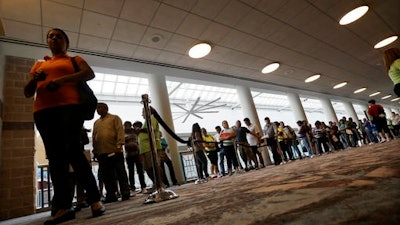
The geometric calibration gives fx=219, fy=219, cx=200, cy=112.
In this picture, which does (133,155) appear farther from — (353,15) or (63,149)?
(353,15)

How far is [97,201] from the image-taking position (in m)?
1.50

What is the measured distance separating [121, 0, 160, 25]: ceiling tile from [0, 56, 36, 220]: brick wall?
91.6 inches

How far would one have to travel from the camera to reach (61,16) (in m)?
3.63

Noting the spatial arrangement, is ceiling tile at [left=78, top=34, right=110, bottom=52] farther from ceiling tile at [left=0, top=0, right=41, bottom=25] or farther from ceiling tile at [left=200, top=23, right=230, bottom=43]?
ceiling tile at [left=200, top=23, right=230, bottom=43]

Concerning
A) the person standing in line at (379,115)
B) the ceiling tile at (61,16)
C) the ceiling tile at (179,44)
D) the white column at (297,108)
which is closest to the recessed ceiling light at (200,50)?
the ceiling tile at (179,44)

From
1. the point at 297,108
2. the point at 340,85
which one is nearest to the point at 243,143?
the point at 297,108

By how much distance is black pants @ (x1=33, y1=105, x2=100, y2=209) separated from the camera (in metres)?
1.43

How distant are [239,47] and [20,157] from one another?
16.9 ft

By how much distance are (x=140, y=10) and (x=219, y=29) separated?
1.77m

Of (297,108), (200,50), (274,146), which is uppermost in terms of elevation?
(200,50)

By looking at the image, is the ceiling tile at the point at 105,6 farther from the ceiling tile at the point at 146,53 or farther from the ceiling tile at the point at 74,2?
the ceiling tile at the point at 146,53

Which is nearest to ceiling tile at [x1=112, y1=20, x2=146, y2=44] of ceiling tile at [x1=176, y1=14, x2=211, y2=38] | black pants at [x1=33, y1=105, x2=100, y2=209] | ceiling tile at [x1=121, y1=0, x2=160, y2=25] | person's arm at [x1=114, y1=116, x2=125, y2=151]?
ceiling tile at [x1=121, y1=0, x2=160, y2=25]

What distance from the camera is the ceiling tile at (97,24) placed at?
3.76 meters

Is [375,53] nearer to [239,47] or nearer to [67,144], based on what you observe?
[239,47]
